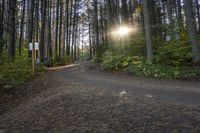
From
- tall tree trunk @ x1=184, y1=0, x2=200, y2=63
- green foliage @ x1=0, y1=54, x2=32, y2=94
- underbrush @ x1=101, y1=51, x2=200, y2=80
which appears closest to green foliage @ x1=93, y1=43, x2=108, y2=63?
underbrush @ x1=101, y1=51, x2=200, y2=80

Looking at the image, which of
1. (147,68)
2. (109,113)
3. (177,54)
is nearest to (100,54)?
(147,68)

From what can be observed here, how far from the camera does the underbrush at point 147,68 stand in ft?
35.0

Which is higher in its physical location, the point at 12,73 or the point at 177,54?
the point at 177,54

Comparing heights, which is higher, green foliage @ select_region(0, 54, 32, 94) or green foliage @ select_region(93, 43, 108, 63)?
green foliage @ select_region(93, 43, 108, 63)

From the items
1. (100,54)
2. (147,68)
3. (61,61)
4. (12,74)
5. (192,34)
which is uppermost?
(192,34)

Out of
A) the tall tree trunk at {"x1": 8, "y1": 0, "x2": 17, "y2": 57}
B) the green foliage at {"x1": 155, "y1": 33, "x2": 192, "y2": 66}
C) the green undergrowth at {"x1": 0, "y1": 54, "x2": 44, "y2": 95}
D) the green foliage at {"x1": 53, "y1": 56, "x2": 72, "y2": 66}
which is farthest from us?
the green foliage at {"x1": 53, "y1": 56, "x2": 72, "y2": 66}

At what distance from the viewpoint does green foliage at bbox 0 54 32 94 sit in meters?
11.0

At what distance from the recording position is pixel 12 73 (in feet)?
39.7

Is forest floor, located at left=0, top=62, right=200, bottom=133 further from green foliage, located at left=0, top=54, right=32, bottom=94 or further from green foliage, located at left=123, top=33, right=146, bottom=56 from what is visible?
green foliage, located at left=123, top=33, right=146, bottom=56

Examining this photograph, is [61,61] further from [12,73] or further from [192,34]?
[192,34]

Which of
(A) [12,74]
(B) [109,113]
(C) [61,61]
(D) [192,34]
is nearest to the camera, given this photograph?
(B) [109,113]

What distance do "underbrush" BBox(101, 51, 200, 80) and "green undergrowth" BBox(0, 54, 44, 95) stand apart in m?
4.95

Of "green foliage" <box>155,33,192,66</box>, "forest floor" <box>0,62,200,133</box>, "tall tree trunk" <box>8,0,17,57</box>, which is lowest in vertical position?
"forest floor" <box>0,62,200,133</box>

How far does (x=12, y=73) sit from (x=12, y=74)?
78 millimetres
